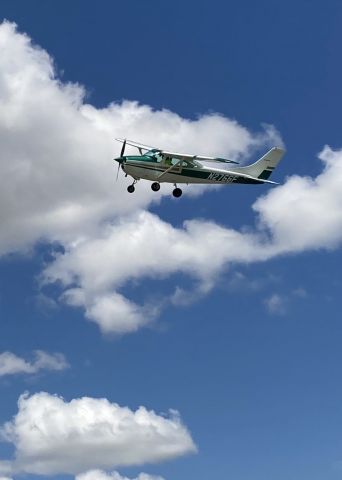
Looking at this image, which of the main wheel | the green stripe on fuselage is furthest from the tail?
the main wheel

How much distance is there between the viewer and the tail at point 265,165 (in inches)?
4006

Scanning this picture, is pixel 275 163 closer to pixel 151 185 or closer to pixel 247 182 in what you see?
pixel 247 182

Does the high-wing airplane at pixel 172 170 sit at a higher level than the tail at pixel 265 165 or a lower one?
lower

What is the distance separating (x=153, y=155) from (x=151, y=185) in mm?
3886

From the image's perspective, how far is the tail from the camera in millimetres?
101750

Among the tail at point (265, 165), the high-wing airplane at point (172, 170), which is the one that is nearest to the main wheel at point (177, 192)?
the high-wing airplane at point (172, 170)

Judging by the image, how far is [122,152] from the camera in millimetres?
88375

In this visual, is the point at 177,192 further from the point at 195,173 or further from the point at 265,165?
the point at 265,165

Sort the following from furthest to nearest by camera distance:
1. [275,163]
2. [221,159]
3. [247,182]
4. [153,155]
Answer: [275,163], [247,182], [153,155], [221,159]

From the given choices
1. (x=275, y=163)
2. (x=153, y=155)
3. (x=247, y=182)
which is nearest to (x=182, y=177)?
(x=153, y=155)

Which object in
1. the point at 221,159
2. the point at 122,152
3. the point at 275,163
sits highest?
the point at 275,163

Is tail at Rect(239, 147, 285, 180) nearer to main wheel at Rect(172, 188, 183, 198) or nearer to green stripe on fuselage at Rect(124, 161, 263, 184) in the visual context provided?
green stripe on fuselage at Rect(124, 161, 263, 184)

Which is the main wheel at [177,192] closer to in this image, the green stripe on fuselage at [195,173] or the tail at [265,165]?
the green stripe on fuselage at [195,173]

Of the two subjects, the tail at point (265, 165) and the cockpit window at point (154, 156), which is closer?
the cockpit window at point (154, 156)
